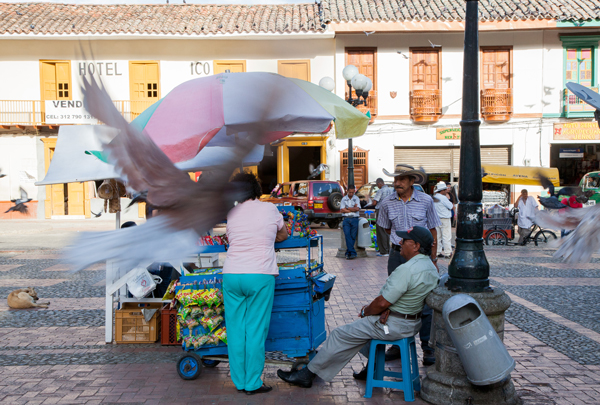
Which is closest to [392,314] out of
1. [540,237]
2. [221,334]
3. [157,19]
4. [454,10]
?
[221,334]

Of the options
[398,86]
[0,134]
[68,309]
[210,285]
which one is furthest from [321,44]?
[210,285]

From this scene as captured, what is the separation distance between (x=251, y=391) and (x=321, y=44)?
20675 mm

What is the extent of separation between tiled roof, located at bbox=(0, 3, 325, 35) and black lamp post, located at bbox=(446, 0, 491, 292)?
62.1ft

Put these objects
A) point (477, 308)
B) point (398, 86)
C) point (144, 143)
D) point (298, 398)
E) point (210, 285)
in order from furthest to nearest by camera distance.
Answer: point (398, 86) < point (210, 285) < point (298, 398) < point (477, 308) < point (144, 143)

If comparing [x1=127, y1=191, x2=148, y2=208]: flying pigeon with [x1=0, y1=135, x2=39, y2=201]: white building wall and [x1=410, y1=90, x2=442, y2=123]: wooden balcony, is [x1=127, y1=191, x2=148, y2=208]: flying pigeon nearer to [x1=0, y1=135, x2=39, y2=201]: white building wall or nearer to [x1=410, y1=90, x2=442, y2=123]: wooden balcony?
[x1=410, y1=90, x2=442, y2=123]: wooden balcony

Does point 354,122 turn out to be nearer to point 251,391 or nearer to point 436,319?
point 436,319

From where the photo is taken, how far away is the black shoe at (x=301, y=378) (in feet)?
14.1

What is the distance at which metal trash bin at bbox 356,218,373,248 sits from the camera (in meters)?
11.6

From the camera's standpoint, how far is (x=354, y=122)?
15.6 ft

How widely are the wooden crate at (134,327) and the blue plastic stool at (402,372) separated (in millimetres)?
2473

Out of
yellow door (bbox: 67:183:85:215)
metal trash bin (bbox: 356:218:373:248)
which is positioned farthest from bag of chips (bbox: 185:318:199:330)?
yellow door (bbox: 67:183:85:215)

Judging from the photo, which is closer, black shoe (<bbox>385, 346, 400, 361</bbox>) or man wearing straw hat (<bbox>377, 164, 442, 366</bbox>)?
black shoe (<bbox>385, 346, 400, 361</bbox>)

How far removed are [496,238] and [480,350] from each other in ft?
38.2

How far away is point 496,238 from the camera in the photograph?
14531mm
